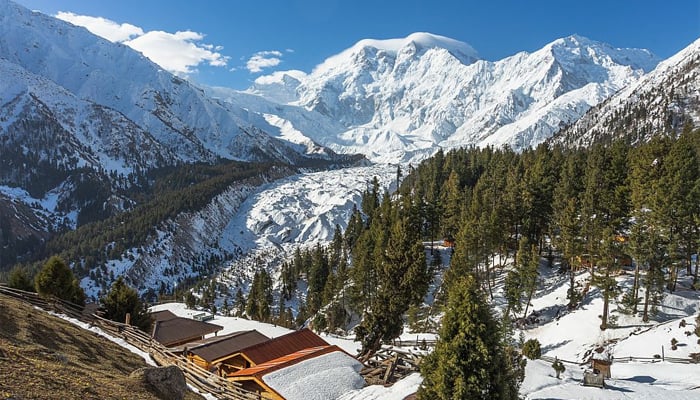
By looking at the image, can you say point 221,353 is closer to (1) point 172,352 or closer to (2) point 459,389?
(1) point 172,352

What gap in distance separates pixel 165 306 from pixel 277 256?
113 m

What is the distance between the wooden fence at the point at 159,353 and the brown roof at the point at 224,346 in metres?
5.71

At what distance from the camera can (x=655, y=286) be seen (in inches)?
1929

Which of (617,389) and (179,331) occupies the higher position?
(617,389)

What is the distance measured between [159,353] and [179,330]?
21.2m

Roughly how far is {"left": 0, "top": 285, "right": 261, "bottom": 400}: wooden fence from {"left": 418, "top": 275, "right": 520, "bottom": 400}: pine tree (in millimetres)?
9839

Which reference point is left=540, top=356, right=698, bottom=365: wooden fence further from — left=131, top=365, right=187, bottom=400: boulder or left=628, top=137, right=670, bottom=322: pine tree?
left=131, top=365, right=187, bottom=400: boulder

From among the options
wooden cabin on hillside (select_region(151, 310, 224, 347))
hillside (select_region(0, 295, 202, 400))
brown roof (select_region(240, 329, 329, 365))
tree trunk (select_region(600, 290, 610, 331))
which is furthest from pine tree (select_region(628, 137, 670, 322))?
wooden cabin on hillside (select_region(151, 310, 224, 347))

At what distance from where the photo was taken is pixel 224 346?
3712 centimetres

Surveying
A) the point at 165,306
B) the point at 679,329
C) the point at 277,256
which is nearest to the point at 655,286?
the point at 679,329

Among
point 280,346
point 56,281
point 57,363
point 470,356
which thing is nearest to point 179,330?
point 56,281

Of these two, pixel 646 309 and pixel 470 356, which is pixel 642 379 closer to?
pixel 646 309

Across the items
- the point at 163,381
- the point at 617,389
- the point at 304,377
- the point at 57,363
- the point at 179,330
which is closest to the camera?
the point at 57,363

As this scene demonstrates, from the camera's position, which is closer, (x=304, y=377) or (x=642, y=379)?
(x=304, y=377)
